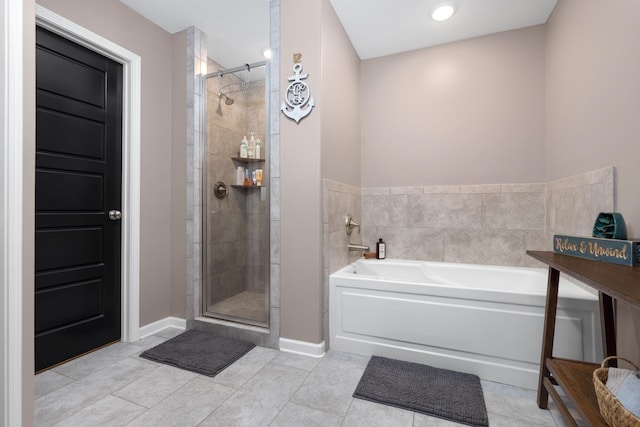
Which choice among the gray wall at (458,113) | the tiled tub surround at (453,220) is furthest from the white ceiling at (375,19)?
the tiled tub surround at (453,220)

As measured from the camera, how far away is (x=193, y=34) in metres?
2.53

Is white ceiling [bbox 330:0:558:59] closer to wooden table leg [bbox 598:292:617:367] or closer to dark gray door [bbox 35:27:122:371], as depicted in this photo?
dark gray door [bbox 35:27:122:371]

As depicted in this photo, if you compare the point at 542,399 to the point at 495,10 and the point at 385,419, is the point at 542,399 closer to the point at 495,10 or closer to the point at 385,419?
the point at 385,419

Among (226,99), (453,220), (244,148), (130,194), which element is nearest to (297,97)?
(244,148)

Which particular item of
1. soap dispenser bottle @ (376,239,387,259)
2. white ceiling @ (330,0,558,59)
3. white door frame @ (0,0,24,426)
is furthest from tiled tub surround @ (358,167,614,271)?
white door frame @ (0,0,24,426)

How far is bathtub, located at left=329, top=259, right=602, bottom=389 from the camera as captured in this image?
1.62 meters

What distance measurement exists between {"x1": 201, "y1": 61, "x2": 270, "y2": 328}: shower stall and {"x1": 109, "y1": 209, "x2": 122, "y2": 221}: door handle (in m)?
0.61

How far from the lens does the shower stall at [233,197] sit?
2404mm

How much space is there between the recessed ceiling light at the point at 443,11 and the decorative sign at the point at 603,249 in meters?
1.83

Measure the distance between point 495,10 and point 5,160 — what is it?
311 centimetres

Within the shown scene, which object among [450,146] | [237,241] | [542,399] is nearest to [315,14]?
[450,146]

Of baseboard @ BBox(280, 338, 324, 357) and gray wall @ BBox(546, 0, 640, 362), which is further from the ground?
gray wall @ BBox(546, 0, 640, 362)

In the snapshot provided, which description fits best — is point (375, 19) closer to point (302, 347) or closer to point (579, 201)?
point (579, 201)

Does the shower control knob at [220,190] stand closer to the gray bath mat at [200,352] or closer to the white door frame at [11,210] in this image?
the gray bath mat at [200,352]
